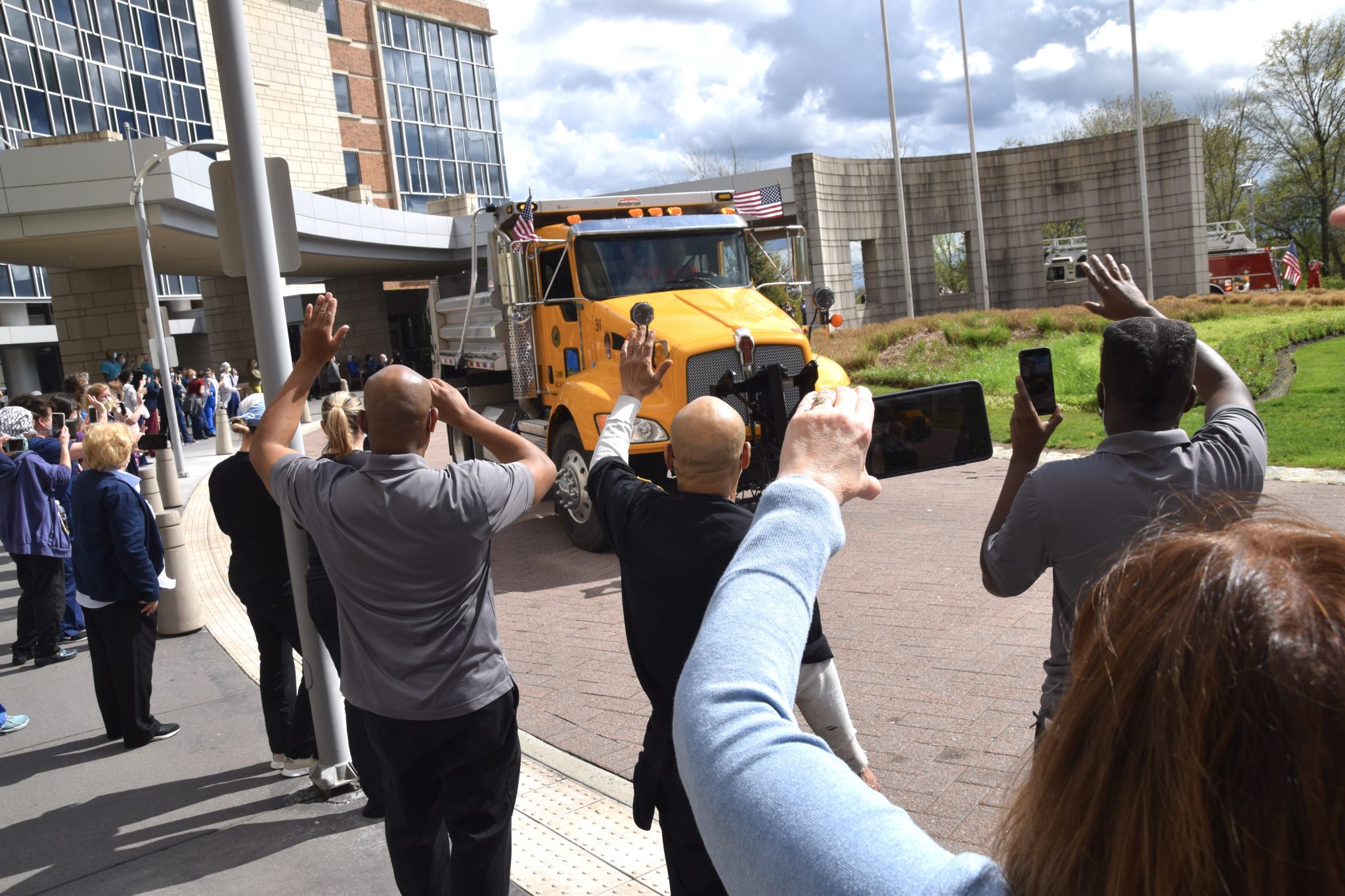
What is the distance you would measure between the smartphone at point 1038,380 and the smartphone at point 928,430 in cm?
23

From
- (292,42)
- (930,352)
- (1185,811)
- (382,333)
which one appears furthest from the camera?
(292,42)

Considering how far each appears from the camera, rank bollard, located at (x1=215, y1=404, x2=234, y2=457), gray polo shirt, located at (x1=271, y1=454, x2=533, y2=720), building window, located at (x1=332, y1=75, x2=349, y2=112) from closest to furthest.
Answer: gray polo shirt, located at (x1=271, y1=454, x2=533, y2=720), bollard, located at (x1=215, y1=404, x2=234, y2=457), building window, located at (x1=332, y1=75, x2=349, y2=112)

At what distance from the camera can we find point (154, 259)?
31.7m

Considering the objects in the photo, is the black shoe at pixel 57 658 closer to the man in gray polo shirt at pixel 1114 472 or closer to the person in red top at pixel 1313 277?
the man in gray polo shirt at pixel 1114 472

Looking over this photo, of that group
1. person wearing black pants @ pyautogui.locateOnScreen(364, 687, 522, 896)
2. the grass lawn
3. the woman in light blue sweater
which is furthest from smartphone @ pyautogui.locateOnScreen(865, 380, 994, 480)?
the grass lawn

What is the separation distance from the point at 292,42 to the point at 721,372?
53934 mm

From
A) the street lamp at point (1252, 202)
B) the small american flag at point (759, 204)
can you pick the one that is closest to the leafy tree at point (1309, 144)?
the street lamp at point (1252, 202)

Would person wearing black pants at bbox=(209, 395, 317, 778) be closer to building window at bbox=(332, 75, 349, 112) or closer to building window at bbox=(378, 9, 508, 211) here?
building window at bbox=(332, 75, 349, 112)

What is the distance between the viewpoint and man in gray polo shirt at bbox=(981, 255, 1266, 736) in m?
2.58

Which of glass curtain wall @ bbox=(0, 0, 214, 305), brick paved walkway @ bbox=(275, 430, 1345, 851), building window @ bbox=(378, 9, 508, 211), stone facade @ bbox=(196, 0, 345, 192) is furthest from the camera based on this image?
building window @ bbox=(378, 9, 508, 211)

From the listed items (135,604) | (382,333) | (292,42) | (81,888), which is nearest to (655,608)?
(81,888)

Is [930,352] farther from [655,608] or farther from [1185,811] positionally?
[1185,811]

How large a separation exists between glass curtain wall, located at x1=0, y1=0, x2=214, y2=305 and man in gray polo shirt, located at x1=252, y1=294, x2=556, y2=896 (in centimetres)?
4004

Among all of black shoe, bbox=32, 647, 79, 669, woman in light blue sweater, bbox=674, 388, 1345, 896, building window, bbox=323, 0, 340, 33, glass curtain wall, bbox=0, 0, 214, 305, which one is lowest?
black shoe, bbox=32, 647, 79, 669
